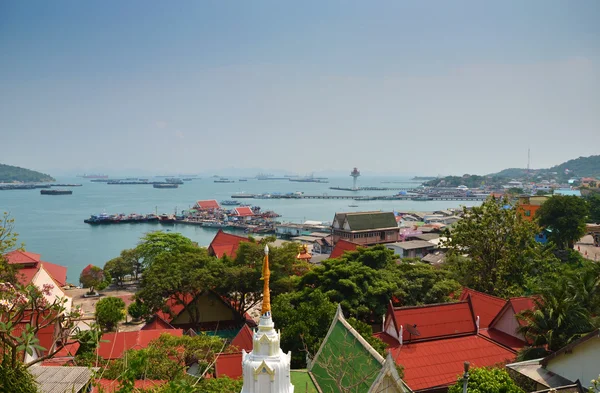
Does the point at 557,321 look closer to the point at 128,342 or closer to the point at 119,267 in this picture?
the point at 128,342

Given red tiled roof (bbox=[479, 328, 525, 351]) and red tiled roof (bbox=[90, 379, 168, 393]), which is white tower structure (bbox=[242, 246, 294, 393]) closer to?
red tiled roof (bbox=[90, 379, 168, 393])

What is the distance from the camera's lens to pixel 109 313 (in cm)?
2145

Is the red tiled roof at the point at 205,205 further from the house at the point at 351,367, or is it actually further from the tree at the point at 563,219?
the house at the point at 351,367

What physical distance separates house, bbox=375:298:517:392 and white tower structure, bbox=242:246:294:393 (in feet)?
26.3

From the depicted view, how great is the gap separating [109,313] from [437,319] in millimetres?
15650

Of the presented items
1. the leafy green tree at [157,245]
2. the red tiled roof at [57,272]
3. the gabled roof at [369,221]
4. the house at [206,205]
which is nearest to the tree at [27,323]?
the red tiled roof at [57,272]

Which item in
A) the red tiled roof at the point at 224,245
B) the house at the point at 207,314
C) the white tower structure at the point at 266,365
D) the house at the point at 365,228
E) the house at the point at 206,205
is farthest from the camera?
the house at the point at 206,205

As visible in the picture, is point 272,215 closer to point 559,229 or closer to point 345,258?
point 559,229

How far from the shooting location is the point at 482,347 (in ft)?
54.7

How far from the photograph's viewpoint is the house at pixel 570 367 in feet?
36.6

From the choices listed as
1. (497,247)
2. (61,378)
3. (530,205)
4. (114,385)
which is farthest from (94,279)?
(530,205)

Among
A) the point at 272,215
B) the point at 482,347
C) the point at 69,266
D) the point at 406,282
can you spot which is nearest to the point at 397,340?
the point at 482,347

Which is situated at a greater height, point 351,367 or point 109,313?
point 351,367

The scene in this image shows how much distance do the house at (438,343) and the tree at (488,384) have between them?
4031 mm
